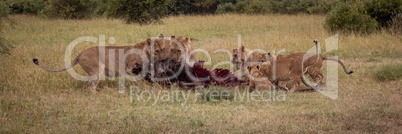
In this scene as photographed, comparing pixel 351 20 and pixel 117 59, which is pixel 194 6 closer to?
pixel 351 20

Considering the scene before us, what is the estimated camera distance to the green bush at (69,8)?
26.8 m

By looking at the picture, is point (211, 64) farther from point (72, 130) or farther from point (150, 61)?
point (72, 130)

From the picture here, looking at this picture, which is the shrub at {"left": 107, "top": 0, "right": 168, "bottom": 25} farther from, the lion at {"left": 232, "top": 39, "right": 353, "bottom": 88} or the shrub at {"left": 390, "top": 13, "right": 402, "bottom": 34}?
the lion at {"left": 232, "top": 39, "right": 353, "bottom": 88}

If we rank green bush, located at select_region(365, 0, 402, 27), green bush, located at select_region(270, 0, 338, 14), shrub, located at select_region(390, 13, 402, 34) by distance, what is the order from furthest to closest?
green bush, located at select_region(270, 0, 338, 14) < green bush, located at select_region(365, 0, 402, 27) < shrub, located at select_region(390, 13, 402, 34)

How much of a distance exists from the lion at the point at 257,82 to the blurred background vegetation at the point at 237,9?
7345mm

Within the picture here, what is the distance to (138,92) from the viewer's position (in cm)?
756

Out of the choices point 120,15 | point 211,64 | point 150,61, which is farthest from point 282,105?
point 120,15

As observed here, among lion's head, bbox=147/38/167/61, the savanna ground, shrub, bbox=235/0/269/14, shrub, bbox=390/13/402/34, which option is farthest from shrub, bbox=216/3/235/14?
lion's head, bbox=147/38/167/61

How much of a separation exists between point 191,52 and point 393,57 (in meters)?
5.27

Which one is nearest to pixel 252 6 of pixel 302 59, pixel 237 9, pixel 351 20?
pixel 237 9

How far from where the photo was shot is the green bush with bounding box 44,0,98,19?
26.8 m

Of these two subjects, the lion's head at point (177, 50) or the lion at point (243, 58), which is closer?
the lion's head at point (177, 50)

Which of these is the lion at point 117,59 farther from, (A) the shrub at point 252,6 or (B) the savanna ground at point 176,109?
(A) the shrub at point 252,6

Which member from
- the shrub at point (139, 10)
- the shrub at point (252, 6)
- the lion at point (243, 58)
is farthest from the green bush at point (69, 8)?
the lion at point (243, 58)
